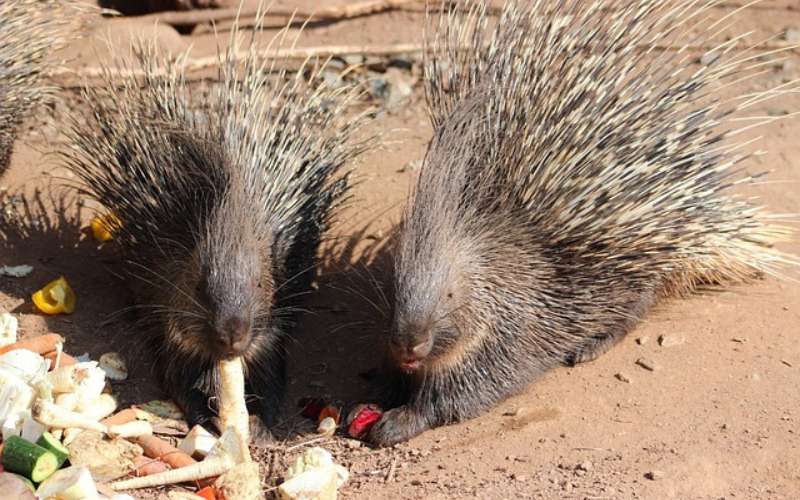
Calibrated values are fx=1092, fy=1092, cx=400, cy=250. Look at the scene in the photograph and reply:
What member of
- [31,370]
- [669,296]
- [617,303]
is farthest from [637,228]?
[31,370]

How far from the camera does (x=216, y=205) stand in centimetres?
352

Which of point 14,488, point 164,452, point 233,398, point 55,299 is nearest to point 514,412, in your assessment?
point 233,398

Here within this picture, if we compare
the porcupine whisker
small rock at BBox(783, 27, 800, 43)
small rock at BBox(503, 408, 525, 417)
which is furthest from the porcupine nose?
small rock at BBox(783, 27, 800, 43)

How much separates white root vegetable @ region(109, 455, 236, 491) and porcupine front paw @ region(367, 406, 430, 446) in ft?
1.90

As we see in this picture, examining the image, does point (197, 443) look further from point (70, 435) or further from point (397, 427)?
point (397, 427)

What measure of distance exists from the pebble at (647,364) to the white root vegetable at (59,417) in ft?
6.07

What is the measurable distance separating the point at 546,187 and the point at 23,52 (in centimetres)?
248

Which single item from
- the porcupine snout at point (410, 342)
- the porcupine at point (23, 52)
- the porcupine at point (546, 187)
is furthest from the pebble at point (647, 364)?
the porcupine at point (23, 52)

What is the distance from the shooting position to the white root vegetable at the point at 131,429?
337 cm

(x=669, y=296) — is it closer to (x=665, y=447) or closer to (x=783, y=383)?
(x=783, y=383)

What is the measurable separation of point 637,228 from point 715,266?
649 mm

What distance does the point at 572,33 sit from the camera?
378 centimetres

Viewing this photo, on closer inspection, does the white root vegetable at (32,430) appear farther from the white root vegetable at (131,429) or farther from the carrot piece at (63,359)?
the carrot piece at (63,359)

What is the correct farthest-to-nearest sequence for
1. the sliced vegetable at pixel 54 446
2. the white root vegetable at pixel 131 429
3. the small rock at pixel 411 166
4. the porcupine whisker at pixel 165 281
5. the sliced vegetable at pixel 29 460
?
1. the small rock at pixel 411 166
2. the porcupine whisker at pixel 165 281
3. the white root vegetable at pixel 131 429
4. the sliced vegetable at pixel 54 446
5. the sliced vegetable at pixel 29 460
